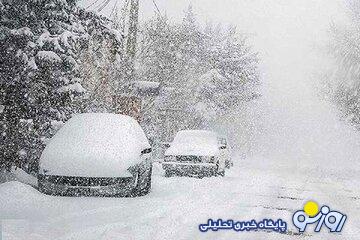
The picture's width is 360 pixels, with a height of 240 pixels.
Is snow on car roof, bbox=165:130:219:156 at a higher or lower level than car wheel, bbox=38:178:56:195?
lower

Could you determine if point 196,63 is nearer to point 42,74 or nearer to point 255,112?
point 42,74

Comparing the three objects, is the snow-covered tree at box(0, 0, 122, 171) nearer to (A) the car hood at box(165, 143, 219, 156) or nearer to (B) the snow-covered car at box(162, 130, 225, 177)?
(B) the snow-covered car at box(162, 130, 225, 177)

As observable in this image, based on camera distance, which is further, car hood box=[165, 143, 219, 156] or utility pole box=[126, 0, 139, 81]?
utility pole box=[126, 0, 139, 81]

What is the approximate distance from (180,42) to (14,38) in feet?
94.8

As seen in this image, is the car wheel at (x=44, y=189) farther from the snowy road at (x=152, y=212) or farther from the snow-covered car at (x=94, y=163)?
the snowy road at (x=152, y=212)

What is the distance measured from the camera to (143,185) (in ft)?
33.3

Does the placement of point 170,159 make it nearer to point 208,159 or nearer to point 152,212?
point 208,159

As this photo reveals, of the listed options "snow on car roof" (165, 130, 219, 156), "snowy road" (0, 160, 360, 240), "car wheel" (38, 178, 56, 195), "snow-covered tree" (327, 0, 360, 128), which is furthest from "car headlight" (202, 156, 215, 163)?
"snow-covered tree" (327, 0, 360, 128)

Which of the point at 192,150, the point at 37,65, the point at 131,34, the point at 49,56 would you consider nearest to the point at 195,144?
the point at 192,150

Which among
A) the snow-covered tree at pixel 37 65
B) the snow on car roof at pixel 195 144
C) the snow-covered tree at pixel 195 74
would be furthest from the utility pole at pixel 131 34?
the snow-covered tree at pixel 195 74

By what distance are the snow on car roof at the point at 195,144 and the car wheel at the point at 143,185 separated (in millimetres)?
6278

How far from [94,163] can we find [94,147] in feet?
2.15

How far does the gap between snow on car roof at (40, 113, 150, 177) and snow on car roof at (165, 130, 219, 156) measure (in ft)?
18.8

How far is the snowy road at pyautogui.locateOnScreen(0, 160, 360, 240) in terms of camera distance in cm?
670
